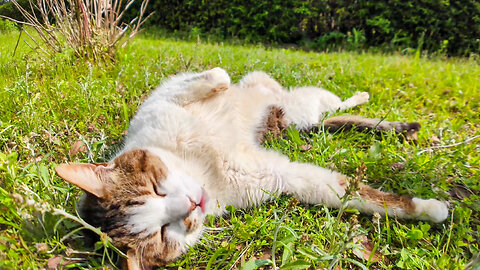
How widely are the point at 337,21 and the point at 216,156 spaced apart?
8.58 metres

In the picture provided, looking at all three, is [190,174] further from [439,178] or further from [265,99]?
[439,178]

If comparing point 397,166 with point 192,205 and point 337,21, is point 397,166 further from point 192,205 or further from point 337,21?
point 337,21

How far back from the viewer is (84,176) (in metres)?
1.63

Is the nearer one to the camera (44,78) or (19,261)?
(19,261)

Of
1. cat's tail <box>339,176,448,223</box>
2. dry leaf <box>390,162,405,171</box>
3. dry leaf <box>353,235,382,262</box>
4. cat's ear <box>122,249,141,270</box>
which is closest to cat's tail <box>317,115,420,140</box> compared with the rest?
dry leaf <box>390,162,405,171</box>

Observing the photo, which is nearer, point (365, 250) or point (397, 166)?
point (365, 250)

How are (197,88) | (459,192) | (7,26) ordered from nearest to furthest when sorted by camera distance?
1. (459,192)
2. (197,88)
3. (7,26)

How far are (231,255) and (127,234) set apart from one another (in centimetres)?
62

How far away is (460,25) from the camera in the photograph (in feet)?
25.8

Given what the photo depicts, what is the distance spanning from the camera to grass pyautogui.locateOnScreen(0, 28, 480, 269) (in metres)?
1.60

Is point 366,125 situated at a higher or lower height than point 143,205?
lower

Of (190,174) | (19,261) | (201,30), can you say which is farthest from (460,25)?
(19,261)

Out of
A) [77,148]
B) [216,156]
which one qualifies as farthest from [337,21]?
[77,148]

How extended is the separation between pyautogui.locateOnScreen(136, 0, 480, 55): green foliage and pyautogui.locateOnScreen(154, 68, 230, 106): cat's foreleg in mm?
7106
